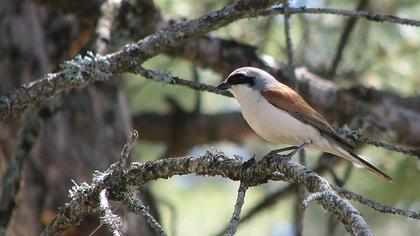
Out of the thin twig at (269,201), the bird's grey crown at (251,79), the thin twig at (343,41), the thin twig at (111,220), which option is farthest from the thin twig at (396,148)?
the thin twig at (343,41)

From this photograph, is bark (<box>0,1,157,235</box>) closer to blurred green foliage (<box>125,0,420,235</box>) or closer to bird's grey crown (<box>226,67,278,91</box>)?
blurred green foliage (<box>125,0,420,235</box>)

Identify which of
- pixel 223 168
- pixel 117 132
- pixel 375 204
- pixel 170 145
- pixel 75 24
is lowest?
pixel 375 204

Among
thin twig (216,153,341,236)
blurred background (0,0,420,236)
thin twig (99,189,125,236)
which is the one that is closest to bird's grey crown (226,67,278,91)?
blurred background (0,0,420,236)

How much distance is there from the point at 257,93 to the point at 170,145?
262 cm

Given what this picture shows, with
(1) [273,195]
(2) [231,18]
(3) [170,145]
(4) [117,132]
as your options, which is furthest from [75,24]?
(2) [231,18]

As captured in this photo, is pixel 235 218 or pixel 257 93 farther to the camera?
pixel 257 93

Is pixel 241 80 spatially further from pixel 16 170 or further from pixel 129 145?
pixel 129 145

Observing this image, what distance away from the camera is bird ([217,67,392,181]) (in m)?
4.28

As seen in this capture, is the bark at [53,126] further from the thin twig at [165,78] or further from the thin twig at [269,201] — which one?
the thin twig at [165,78]

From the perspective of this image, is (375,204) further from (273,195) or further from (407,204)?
(273,195)

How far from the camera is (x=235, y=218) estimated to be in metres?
2.55

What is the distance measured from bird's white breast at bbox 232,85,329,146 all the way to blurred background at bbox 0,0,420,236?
402mm

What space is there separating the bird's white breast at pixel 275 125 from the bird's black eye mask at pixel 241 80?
190 millimetres

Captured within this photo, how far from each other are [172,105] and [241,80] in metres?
2.37
